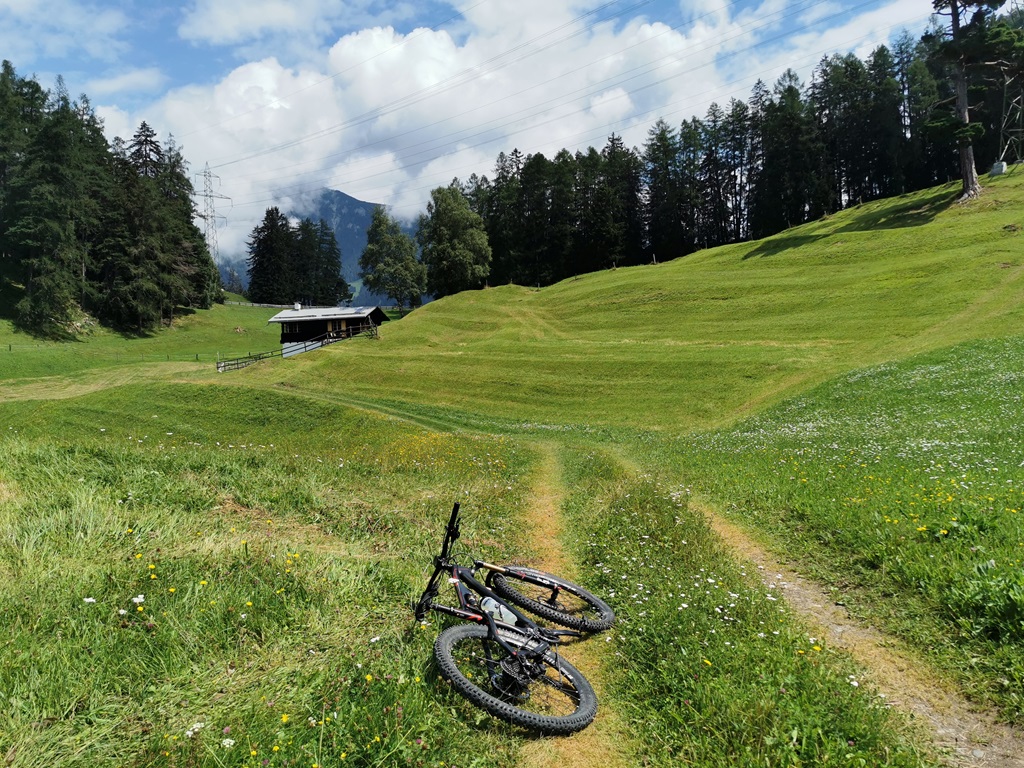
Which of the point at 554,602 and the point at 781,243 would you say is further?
the point at 781,243

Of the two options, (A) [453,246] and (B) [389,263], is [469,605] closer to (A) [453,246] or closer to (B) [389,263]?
(A) [453,246]

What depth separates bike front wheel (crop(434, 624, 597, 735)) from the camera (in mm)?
6164

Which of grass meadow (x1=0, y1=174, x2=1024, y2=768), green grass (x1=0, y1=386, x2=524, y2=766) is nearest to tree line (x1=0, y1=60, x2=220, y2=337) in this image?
grass meadow (x1=0, y1=174, x2=1024, y2=768)

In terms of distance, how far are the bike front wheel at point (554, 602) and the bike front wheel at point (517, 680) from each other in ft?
3.85

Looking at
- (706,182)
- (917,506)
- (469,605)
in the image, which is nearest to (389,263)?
(706,182)

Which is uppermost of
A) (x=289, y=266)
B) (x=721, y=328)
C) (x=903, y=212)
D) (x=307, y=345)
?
(x=289, y=266)

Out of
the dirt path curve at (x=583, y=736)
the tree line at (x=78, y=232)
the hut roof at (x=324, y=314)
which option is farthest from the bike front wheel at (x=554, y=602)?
the tree line at (x=78, y=232)

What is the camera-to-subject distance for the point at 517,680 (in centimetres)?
650

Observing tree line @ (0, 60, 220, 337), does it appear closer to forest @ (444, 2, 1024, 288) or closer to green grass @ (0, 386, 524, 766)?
forest @ (444, 2, 1024, 288)

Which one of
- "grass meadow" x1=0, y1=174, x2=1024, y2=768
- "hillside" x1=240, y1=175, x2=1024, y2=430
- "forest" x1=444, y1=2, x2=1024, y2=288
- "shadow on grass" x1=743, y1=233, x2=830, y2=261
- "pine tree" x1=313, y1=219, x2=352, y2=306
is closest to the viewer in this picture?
"grass meadow" x1=0, y1=174, x2=1024, y2=768

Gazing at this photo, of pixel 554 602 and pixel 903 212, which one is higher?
pixel 903 212

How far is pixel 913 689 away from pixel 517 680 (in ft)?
15.6

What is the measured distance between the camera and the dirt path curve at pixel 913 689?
18.3 ft

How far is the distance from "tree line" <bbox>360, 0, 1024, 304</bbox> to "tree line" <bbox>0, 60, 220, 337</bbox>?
34.5m
